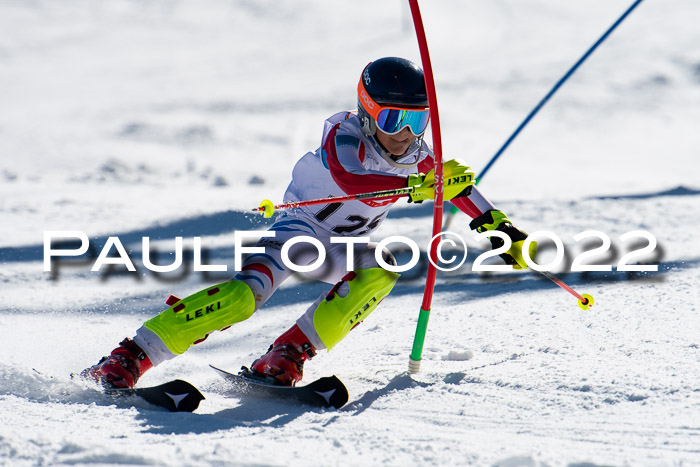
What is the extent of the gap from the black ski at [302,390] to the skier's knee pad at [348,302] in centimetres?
24

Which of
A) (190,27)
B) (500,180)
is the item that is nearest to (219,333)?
(500,180)

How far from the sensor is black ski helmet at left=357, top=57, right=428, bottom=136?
2887 mm

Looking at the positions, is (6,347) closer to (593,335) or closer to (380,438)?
(380,438)

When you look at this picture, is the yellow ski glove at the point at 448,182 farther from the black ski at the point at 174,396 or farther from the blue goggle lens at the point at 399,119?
the black ski at the point at 174,396

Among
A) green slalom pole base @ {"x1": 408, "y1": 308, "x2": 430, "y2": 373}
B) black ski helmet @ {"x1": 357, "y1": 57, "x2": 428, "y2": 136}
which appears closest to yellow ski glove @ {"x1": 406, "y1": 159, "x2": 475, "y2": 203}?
black ski helmet @ {"x1": 357, "y1": 57, "x2": 428, "y2": 136}

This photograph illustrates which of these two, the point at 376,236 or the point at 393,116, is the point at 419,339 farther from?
the point at 376,236

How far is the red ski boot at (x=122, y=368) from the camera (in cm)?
276

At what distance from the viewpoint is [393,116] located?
2916 mm

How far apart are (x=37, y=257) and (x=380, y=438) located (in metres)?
3.42

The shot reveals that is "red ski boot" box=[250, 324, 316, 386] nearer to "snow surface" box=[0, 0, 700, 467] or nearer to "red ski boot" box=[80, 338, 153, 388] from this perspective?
"snow surface" box=[0, 0, 700, 467]

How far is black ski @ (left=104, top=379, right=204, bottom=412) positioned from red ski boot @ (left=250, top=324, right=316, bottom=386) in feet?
Result: 1.06

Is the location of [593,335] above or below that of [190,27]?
below

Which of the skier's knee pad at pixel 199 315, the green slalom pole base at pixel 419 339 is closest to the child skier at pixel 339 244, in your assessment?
the skier's knee pad at pixel 199 315

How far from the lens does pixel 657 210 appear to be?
592 centimetres
